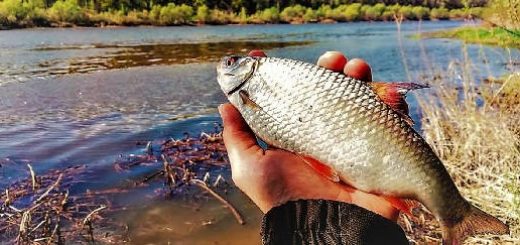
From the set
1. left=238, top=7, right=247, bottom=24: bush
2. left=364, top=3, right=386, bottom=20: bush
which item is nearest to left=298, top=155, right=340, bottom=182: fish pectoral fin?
left=238, top=7, right=247, bottom=24: bush

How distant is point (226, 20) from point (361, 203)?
209 ft

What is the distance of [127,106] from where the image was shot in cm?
1555

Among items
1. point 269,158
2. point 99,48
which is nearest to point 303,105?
point 269,158

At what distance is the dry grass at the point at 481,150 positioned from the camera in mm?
5895

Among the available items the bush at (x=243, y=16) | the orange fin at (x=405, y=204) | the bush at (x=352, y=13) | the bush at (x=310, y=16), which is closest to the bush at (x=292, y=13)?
the bush at (x=310, y=16)

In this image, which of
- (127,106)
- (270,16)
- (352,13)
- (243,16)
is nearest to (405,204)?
(127,106)

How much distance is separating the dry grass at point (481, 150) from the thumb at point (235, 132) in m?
3.10

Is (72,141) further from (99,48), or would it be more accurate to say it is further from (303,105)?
(99,48)

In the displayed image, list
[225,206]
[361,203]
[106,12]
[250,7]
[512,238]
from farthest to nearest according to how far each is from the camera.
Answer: [250,7] → [106,12] → [225,206] → [512,238] → [361,203]

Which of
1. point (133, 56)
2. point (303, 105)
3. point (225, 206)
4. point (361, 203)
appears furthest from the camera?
point (133, 56)

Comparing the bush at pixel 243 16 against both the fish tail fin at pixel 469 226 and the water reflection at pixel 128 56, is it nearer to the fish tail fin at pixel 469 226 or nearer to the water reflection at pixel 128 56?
the water reflection at pixel 128 56

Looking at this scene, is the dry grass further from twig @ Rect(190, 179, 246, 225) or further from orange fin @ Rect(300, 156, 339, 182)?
orange fin @ Rect(300, 156, 339, 182)

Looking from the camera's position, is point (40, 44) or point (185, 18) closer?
point (40, 44)

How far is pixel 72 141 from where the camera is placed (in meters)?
11.8
